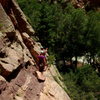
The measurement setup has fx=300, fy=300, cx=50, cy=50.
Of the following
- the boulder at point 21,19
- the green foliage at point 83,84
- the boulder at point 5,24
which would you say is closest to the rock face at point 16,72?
the boulder at point 5,24

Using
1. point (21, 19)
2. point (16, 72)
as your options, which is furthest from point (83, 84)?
point (16, 72)

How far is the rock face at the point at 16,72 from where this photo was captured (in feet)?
53.6

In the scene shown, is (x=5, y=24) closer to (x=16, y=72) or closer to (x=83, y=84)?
(x=16, y=72)

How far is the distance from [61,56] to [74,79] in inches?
428

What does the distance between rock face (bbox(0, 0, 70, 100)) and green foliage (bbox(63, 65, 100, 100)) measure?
8494 mm

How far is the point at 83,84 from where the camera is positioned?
3225 centimetres

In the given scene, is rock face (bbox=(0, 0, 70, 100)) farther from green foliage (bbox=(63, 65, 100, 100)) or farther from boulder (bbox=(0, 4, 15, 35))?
green foliage (bbox=(63, 65, 100, 100))

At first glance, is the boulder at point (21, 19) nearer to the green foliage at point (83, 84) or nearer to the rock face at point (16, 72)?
the rock face at point (16, 72)

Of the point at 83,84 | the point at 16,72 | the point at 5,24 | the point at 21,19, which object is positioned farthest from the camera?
the point at 83,84

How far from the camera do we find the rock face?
1633 cm

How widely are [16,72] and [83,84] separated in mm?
15664

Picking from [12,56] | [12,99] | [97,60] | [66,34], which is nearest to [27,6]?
[66,34]

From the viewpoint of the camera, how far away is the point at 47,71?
21.8 meters

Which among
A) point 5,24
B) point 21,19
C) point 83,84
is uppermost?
point 5,24
